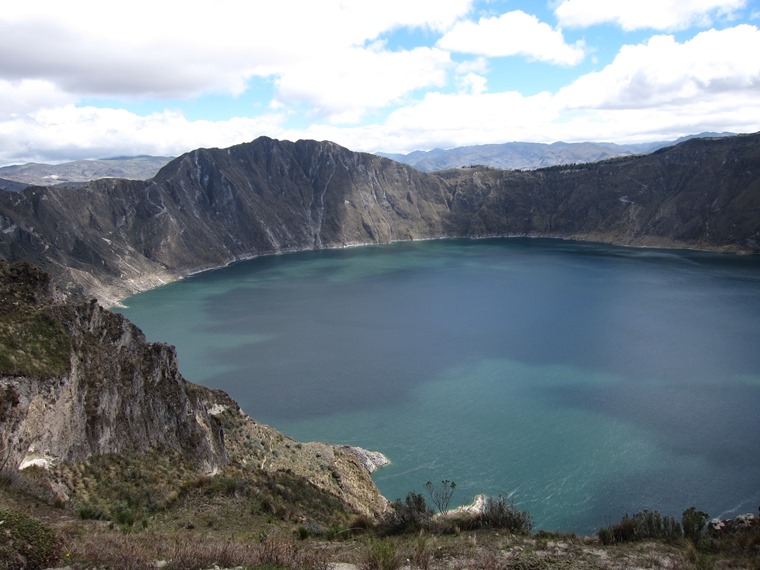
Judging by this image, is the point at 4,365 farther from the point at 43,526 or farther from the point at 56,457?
the point at 43,526

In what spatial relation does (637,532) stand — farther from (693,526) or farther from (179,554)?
(179,554)

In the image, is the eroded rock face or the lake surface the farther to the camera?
the lake surface

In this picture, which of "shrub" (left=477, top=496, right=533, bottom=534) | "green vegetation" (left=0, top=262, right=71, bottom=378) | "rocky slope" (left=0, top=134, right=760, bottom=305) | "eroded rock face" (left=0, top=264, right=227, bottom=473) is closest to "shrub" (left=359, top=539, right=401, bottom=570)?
"shrub" (left=477, top=496, right=533, bottom=534)

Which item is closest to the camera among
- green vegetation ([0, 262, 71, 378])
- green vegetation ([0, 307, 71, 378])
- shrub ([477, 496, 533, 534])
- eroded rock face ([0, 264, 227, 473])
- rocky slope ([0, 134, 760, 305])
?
shrub ([477, 496, 533, 534])

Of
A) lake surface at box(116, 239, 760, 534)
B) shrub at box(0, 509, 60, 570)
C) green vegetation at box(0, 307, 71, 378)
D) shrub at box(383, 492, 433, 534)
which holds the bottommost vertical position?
lake surface at box(116, 239, 760, 534)

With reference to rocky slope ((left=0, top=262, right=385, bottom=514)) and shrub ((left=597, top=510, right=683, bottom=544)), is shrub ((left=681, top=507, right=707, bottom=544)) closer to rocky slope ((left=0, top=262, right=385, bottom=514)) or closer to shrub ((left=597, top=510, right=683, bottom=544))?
shrub ((left=597, top=510, right=683, bottom=544))

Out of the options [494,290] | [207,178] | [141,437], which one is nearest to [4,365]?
[141,437]

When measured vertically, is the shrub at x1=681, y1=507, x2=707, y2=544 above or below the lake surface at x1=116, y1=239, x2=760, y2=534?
above

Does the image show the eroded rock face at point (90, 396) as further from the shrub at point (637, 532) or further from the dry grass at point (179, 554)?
the shrub at point (637, 532)

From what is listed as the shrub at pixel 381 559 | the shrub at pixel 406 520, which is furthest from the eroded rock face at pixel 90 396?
the shrub at pixel 381 559
